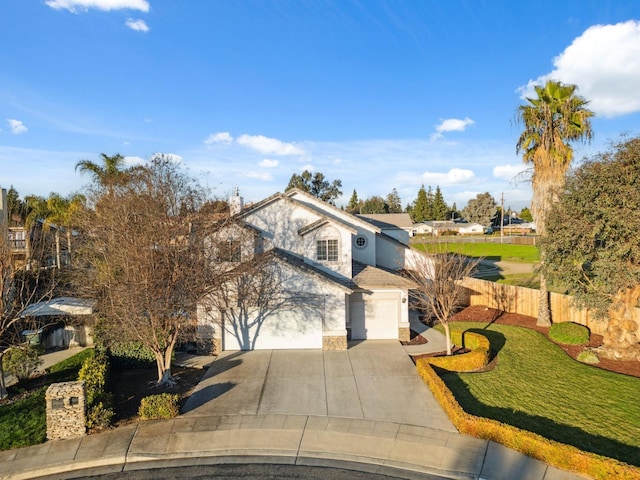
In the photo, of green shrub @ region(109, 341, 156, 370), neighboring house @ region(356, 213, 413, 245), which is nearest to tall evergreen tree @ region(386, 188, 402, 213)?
neighboring house @ region(356, 213, 413, 245)

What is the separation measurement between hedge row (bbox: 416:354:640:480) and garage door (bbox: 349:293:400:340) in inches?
274

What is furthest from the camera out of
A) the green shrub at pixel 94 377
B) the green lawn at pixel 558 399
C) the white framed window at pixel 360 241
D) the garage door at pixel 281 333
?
the white framed window at pixel 360 241

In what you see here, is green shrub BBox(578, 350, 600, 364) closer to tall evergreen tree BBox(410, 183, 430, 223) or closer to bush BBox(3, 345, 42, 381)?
bush BBox(3, 345, 42, 381)

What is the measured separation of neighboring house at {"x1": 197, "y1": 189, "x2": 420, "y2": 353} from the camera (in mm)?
16906

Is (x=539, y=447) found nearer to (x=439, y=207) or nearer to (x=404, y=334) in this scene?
(x=404, y=334)

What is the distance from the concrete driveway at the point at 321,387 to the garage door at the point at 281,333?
0.44 meters

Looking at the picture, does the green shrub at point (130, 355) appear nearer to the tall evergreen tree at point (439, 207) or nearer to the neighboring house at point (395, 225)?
the neighboring house at point (395, 225)

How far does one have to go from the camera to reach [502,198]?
71.2m

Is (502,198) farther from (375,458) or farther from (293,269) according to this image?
(375,458)

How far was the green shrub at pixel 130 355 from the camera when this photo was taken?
15.3 meters

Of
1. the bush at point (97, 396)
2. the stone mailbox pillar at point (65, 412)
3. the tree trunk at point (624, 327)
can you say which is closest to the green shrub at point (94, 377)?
the bush at point (97, 396)

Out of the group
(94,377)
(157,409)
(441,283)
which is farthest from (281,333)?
(94,377)

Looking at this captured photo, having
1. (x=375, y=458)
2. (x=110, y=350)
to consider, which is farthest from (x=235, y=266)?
(x=375, y=458)

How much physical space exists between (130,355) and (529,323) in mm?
19263
